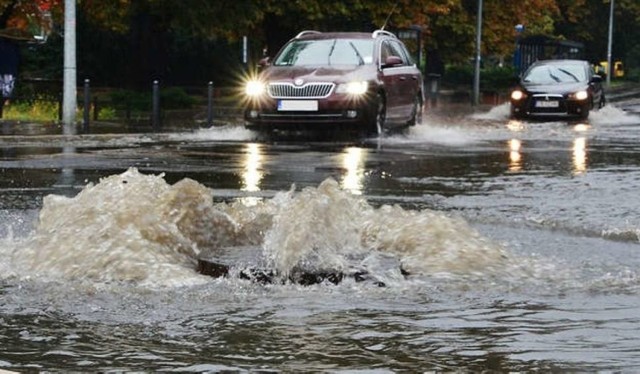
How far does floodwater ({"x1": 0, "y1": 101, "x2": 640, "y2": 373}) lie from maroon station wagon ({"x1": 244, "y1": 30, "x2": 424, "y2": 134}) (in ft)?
25.9

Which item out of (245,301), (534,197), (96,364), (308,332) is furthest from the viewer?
(534,197)

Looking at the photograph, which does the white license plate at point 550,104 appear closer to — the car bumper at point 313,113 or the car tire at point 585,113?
the car tire at point 585,113

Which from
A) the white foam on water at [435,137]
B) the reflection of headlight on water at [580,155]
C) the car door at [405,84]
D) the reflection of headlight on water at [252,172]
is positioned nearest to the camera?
the reflection of headlight on water at [252,172]

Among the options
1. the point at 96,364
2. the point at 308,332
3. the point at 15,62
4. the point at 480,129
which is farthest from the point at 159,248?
the point at 15,62

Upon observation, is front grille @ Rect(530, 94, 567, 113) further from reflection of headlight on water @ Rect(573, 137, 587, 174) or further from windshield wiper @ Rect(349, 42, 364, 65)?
windshield wiper @ Rect(349, 42, 364, 65)

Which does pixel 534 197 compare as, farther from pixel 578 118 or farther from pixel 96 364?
pixel 578 118

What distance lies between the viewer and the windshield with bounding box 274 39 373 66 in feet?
78.2

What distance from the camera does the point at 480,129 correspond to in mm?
28719

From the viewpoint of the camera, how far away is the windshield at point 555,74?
34.7 m

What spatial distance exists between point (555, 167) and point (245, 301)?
10.8 m

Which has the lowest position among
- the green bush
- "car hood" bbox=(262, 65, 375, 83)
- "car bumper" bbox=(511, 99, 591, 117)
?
the green bush

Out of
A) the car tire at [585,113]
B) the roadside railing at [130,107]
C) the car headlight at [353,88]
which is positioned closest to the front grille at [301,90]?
the car headlight at [353,88]

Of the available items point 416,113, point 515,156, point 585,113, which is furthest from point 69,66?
point 585,113

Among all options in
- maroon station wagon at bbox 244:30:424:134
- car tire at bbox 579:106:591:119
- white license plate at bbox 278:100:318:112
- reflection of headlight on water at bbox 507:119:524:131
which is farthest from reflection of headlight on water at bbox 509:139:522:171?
car tire at bbox 579:106:591:119
